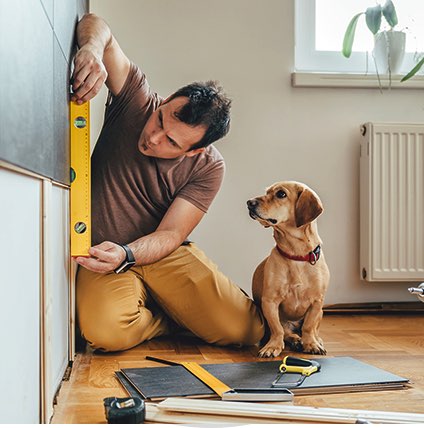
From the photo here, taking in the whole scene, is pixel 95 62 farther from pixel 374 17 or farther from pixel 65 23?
pixel 374 17

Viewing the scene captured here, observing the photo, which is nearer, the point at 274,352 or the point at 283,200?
the point at 274,352

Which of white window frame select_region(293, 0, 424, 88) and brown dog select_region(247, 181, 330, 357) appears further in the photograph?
white window frame select_region(293, 0, 424, 88)

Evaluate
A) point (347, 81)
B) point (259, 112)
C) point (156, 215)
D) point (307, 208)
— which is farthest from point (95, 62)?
point (347, 81)

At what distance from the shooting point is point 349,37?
2.78 meters

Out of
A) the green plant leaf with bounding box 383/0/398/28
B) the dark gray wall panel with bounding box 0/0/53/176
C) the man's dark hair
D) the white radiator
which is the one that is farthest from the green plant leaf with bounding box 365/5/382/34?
the dark gray wall panel with bounding box 0/0/53/176

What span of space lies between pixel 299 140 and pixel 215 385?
1563 millimetres

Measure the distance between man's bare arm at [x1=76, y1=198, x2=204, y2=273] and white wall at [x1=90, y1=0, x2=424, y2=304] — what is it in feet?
2.05

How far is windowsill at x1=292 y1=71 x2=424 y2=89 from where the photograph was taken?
2.78m

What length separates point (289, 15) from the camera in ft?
9.15

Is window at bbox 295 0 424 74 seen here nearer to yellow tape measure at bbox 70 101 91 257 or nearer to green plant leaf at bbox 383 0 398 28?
green plant leaf at bbox 383 0 398 28

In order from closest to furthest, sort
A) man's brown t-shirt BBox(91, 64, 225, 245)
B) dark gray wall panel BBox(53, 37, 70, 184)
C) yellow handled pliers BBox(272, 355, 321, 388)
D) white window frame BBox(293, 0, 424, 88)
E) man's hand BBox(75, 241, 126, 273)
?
dark gray wall panel BBox(53, 37, 70, 184) → yellow handled pliers BBox(272, 355, 321, 388) → man's hand BBox(75, 241, 126, 273) → man's brown t-shirt BBox(91, 64, 225, 245) → white window frame BBox(293, 0, 424, 88)

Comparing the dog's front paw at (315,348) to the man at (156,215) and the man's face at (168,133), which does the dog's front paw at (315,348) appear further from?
the man's face at (168,133)

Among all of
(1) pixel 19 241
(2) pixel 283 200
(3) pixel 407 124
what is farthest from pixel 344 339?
(1) pixel 19 241

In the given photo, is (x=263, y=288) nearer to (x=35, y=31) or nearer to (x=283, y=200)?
(x=283, y=200)
